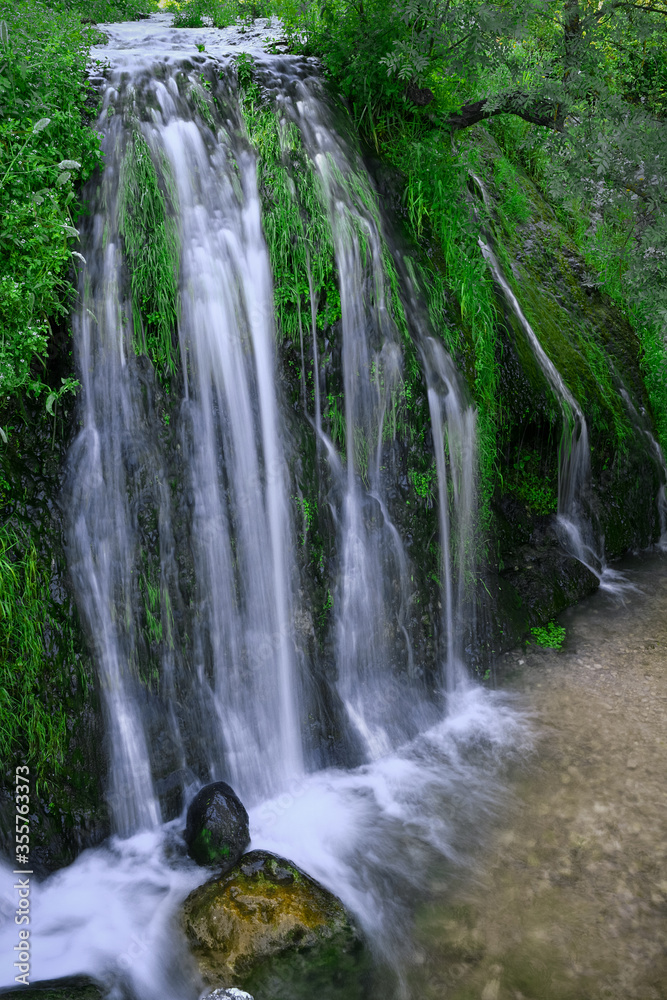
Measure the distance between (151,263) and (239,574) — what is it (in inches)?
87.6

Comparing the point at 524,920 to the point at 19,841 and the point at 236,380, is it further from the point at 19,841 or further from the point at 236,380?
the point at 236,380

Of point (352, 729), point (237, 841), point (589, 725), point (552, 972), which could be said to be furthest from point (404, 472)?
point (552, 972)

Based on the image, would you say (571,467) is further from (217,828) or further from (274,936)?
(274,936)

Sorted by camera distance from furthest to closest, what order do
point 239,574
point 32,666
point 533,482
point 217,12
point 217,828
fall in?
point 217,12 < point 533,482 < point 239,574 < point 217,828 < point 32,666

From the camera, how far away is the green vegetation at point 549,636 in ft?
21.1

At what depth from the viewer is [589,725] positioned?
17.7 ft

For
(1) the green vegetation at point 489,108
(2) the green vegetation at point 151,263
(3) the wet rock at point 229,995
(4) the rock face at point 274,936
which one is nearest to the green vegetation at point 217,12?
(1) the green vegetation at point 489,108

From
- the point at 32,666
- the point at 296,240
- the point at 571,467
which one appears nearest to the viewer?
the point at 32,666

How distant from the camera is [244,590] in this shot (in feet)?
15.9

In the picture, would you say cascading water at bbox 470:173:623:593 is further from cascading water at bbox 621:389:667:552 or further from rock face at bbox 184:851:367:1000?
rock face at bbox 184:851:367:1000

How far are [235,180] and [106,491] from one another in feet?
8.75

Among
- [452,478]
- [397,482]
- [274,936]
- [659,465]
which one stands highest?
[397,482]

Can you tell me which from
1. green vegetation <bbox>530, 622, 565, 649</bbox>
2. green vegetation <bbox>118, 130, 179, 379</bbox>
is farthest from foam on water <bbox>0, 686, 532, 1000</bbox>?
green vegetation <bbox>118, 130, 179, 379</bbox>

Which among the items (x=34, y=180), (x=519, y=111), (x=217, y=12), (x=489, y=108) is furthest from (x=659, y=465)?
(x=217, y=12)
